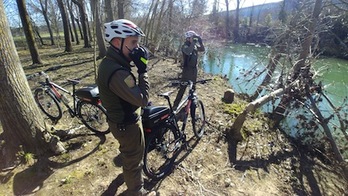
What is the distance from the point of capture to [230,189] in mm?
3314

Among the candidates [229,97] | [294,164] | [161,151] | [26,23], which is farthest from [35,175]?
[26,23]

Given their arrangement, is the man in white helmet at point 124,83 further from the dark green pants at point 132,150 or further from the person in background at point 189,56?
the person in background at point 189,56

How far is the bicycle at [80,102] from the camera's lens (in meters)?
3.88

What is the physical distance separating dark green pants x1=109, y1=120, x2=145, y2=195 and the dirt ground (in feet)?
1.50

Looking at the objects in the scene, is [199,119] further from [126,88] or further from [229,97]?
[126,88]

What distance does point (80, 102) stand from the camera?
13.5 feet

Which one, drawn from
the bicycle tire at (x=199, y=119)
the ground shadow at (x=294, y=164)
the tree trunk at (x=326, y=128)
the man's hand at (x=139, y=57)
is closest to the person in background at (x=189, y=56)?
the bicycle tire at (x=199, y=119)

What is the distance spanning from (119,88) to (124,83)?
0.22 ft

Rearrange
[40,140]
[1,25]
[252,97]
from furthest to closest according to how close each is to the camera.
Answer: [252,97], [40,140], [1,25]

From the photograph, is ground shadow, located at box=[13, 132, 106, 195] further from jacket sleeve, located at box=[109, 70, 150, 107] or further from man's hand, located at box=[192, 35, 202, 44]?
man's hand, located at box=[192, 35, 202, 44]

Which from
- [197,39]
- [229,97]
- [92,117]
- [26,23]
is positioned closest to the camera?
[92,117]

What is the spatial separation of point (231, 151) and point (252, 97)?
14.0 feet

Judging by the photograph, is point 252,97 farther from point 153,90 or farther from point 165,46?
point 165,46

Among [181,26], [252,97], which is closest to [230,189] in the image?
[252,97]
